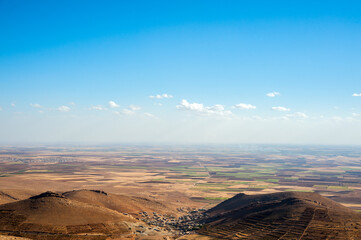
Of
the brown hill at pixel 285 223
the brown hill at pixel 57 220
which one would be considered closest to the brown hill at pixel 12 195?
the brown hill at pixel 57 220

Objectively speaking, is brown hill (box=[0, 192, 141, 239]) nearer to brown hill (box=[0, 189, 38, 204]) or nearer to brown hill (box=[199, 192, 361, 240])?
brown hill (box=[199, 192, 361, 240])

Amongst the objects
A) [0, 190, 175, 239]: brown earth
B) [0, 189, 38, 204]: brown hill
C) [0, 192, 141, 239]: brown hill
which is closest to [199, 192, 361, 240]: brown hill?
[0, 190, 175, 239]: brown earth

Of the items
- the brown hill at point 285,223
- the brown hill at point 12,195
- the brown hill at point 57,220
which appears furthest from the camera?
the brown hill at point 12,195

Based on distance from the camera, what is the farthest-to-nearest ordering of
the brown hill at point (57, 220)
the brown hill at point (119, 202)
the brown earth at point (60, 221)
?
the brown hill at point (119, 202)
the brown hill at point (57, 220)
the brown earth at point (60, 221)

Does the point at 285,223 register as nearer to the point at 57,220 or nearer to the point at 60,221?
the point at 60,221

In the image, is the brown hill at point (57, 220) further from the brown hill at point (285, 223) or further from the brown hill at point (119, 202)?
the brown hill at point (285, 223)

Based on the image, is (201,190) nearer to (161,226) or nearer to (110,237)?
(161,226)

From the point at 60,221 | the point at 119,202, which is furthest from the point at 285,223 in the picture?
the point at 119,202

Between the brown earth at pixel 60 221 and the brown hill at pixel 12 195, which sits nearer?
the brown earth at pixel 60 221
